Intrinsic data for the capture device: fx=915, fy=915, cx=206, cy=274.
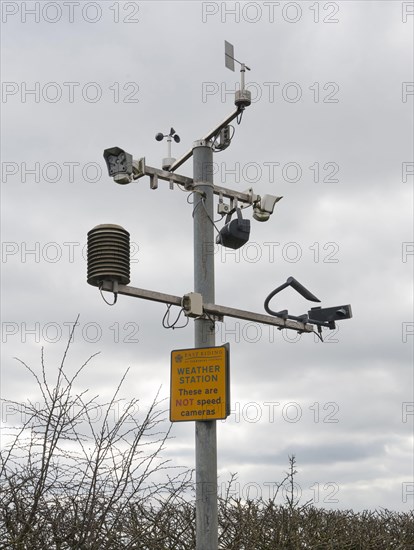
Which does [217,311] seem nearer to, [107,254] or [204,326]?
[204,326]

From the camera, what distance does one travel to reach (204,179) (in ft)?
30.5

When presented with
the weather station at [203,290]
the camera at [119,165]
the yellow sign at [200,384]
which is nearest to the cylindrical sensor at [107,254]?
the weather station at [203,290]

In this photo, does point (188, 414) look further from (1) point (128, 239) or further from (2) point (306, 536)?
(2) point (306, 536)

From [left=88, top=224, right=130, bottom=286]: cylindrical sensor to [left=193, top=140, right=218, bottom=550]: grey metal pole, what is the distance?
106 centimetres

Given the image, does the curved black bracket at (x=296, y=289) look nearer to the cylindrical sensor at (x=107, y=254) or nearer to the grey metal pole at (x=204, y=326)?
the grey metal pole at (x=204, y=326)

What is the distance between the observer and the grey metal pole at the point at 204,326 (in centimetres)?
826

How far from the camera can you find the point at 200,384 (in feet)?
28.1

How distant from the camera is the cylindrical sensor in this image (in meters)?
7.91

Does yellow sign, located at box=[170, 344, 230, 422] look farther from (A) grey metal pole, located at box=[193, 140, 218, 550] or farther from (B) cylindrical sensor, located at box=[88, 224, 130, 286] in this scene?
(B) cylindrical sensor, located at box=[88, 224, 130, 286]

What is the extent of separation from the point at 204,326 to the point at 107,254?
132 centimetres

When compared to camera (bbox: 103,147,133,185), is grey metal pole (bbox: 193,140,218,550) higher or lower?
lower

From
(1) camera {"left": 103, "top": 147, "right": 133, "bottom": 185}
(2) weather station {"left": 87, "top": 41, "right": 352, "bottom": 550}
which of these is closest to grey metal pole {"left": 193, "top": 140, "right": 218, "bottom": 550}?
(2) weather station {"left": 87, "top": 41, "right": 352, "bottom": 550}

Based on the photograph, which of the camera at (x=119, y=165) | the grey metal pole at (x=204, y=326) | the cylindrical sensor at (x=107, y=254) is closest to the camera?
the cylindrical sensor at (x=107, y=254)

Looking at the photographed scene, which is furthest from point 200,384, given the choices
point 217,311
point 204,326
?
point 217,311
